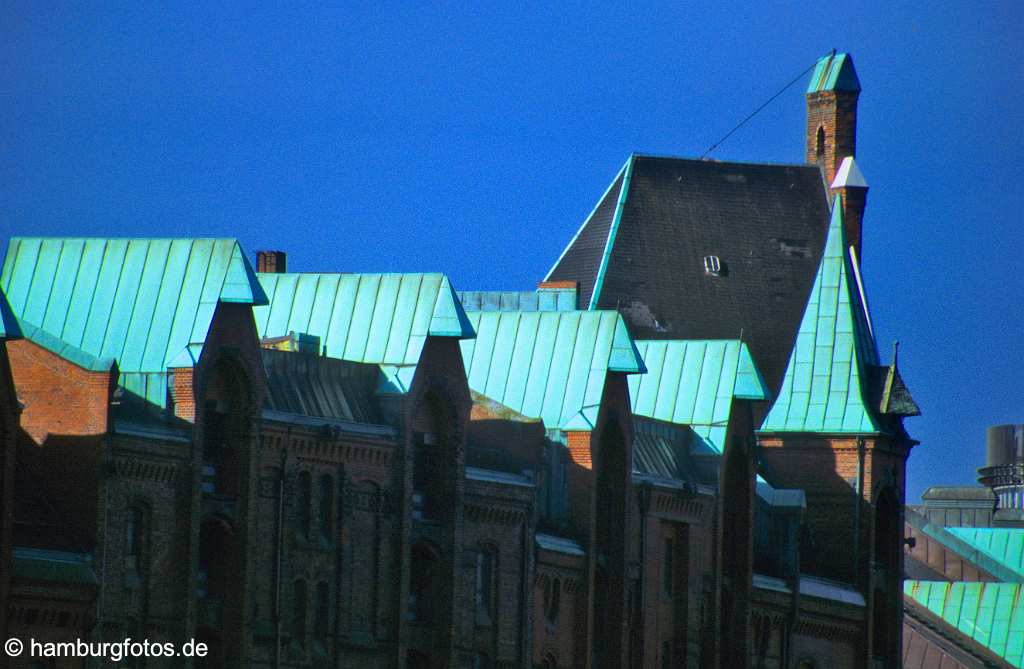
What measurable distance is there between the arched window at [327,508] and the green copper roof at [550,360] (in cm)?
1277

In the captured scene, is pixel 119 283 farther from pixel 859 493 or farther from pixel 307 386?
pixel 859 493

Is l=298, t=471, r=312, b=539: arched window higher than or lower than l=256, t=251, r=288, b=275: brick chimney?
lower

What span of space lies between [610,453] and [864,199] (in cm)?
3537

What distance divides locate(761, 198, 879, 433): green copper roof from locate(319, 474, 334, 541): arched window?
113 feet

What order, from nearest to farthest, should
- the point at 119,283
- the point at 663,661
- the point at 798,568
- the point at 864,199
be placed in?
the point at 119,283, the point at 663,661, the point at 798,568, the point at 864,199

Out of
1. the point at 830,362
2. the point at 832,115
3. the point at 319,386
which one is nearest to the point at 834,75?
the point at 832,115

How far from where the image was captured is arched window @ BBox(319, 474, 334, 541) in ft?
259

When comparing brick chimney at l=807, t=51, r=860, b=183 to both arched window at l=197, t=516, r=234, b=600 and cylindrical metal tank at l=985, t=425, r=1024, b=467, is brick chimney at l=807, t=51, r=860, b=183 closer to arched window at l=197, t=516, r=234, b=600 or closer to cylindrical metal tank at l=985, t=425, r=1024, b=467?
cylindrical metal tank at l=985, t=425, r=1024, b=467

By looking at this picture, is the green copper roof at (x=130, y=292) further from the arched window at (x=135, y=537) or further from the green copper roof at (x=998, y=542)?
the green copper roof at (x=998, y=542)

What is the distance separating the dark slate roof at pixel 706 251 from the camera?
118062 millimetres

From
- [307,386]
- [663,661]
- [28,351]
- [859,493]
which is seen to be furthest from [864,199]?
[28,351]

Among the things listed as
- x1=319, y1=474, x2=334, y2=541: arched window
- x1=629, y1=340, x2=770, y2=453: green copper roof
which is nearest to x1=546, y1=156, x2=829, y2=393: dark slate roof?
x1=629, y1=340, x2=770, y2=453: green copper roof

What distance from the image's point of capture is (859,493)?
109438 mm

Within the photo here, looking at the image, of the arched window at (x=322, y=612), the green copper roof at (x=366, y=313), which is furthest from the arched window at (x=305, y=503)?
the green copper roof at (x=366, y=313)
